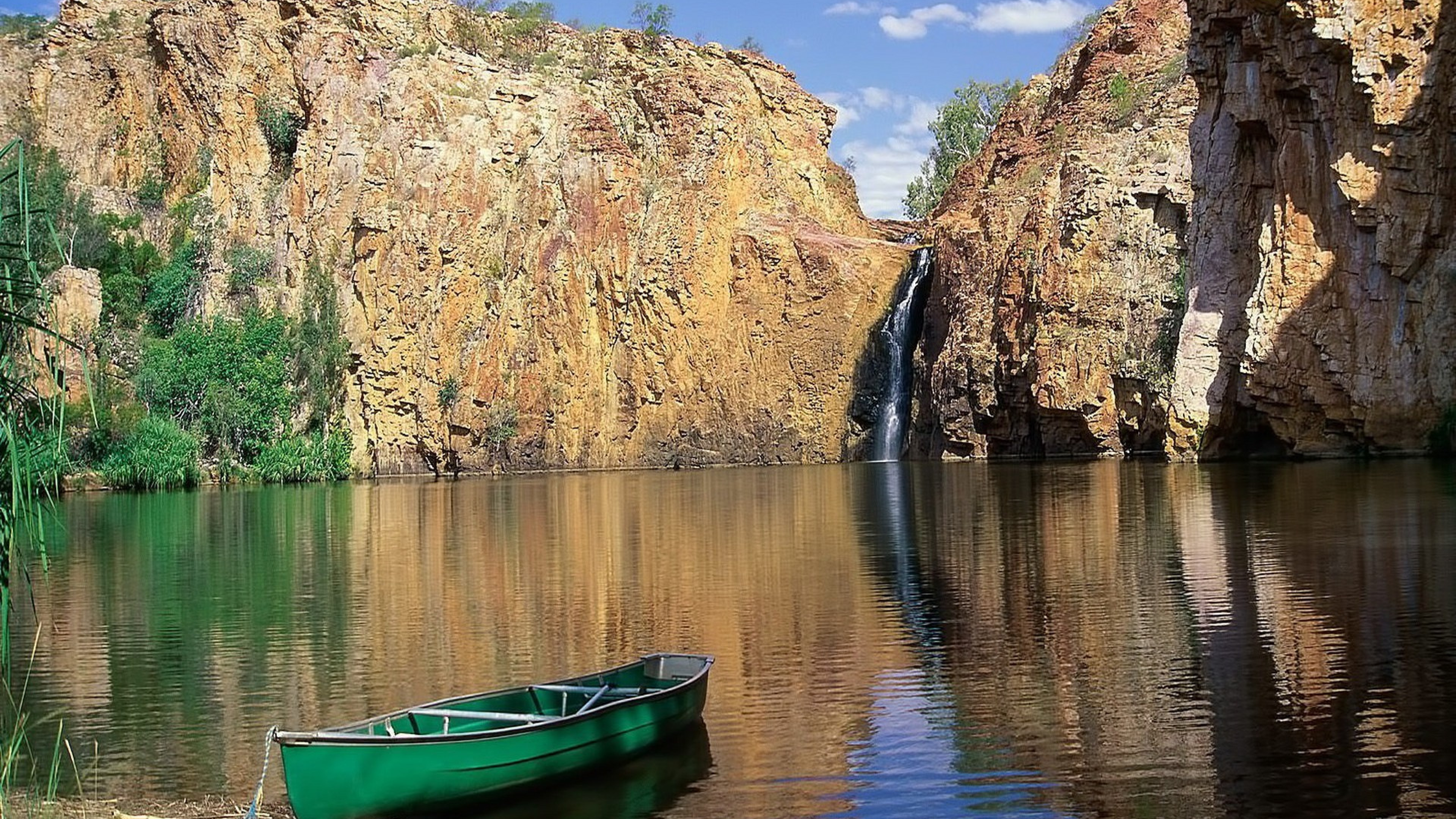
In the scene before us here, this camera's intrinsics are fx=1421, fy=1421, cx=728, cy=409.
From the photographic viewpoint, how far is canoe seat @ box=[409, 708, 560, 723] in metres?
14.3

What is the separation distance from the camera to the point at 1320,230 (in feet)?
177

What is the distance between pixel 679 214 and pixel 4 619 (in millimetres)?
75903

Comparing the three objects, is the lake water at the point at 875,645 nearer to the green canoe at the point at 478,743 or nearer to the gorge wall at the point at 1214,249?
the green canoe at the point at 478,743

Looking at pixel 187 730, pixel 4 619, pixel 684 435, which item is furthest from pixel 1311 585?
pixel 684 435

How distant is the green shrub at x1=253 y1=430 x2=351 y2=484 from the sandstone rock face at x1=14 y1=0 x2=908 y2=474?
202 cm

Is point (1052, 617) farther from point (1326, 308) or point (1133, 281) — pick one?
point (1133, 281)

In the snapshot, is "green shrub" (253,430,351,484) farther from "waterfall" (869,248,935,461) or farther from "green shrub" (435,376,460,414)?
"waterfall" (869,248,935,461)

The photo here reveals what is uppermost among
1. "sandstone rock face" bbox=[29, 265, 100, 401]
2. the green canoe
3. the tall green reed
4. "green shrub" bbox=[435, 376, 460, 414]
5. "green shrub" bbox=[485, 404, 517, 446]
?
"sandstone rock face" bbox=[29, 265, 100, 401]

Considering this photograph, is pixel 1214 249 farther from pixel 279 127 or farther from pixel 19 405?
pixel 279 127

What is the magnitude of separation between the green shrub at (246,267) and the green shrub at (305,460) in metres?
11.9

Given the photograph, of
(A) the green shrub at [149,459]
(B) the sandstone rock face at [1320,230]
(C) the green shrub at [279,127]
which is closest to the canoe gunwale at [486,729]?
(B) the sandstone rock face at [1320,230]

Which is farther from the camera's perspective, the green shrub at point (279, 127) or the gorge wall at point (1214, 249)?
the green shrub at point (279, 127)

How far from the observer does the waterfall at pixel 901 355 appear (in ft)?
263

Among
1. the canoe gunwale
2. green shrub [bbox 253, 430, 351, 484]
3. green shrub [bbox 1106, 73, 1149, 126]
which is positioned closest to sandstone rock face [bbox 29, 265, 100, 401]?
green shrub [bbox 253, 430, 351, 484]
